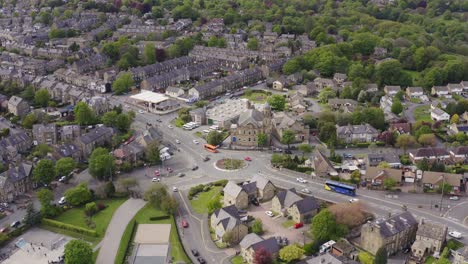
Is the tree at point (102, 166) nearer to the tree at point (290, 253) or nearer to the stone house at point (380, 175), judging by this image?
the tree at point (290, 253)

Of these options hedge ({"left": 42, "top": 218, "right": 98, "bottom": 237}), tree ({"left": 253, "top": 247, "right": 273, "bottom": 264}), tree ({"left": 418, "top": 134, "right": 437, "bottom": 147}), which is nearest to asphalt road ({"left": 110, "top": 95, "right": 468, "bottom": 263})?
tree ({"left": 253, "top": 247, "right": 273, "bottom": 264})

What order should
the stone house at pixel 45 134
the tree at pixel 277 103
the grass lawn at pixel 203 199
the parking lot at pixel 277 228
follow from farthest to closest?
1. the tree at pixel 277 103
2. the stone house at pixel 45 134
3. the grass lawn at pixel 203 199
4. the parking lot at pixel 277 228

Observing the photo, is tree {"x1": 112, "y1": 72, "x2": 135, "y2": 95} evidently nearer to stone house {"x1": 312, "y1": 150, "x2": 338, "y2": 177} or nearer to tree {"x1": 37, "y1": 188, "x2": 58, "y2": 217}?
tree {"x1": 37, "y1": 188, "x2": 58, "y2": 217}

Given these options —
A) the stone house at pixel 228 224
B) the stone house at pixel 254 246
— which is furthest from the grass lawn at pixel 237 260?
the stone house at pixel 228 224

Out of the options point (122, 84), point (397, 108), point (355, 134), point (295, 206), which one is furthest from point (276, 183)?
point (122, 84)

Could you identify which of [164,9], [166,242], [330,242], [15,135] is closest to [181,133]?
[15,135]

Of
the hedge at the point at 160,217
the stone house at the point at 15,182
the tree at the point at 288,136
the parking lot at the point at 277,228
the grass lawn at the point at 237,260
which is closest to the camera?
the grass lawn at the point at 237,260

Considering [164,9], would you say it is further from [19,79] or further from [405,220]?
[405,220]
